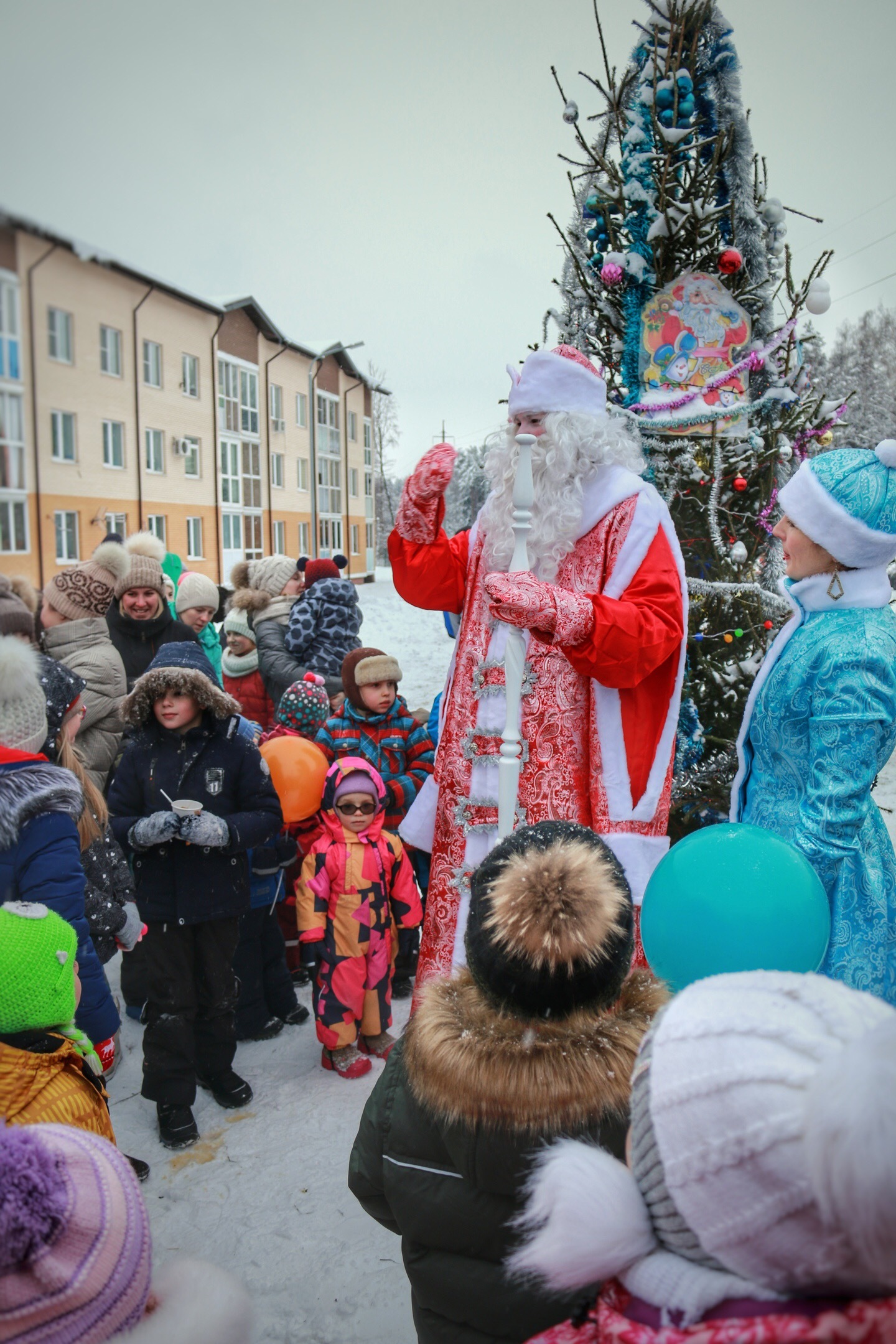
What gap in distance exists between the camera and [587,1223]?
0.86 meters

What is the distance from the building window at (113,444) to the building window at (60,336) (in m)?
0.16

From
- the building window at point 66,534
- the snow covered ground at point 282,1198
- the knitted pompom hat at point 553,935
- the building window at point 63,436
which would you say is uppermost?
the building window at point 63,436

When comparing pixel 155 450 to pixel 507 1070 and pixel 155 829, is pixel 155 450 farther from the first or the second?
pixel 155 829

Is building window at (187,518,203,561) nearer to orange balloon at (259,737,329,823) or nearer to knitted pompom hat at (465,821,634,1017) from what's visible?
knitted pompom hat at (465,821,634,1017)

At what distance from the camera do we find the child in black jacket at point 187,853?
2.79m

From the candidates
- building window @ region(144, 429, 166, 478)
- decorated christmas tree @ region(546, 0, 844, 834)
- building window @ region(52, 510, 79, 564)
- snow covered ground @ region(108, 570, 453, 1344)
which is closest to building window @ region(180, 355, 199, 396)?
building window @ region(144, 429, 166, 478)

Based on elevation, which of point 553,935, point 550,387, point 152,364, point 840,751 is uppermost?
point 550,387

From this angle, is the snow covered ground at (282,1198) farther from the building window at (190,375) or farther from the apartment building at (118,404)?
the building window at (190,375)

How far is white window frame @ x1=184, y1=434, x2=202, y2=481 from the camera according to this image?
133 centimetres

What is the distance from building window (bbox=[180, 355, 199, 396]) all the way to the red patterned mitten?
1.06 metres

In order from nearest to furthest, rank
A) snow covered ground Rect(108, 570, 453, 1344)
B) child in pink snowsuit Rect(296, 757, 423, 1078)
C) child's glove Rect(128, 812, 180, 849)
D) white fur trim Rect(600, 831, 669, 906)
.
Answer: snow covered ground Rect(108, 570, 453, 1344) < white fur trim Rect(600, 831, 669, 906) < child's glove Rect(128, 812, 180, 849) < child in pink snowsuit Rect(296, 757, 423, 1078)

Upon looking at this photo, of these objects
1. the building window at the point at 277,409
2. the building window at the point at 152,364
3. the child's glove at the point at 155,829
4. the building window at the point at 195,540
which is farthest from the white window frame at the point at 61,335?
the child's glove at the point at 155,829

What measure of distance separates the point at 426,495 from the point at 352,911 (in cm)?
159

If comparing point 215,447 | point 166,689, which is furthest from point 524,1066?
point 166,689
